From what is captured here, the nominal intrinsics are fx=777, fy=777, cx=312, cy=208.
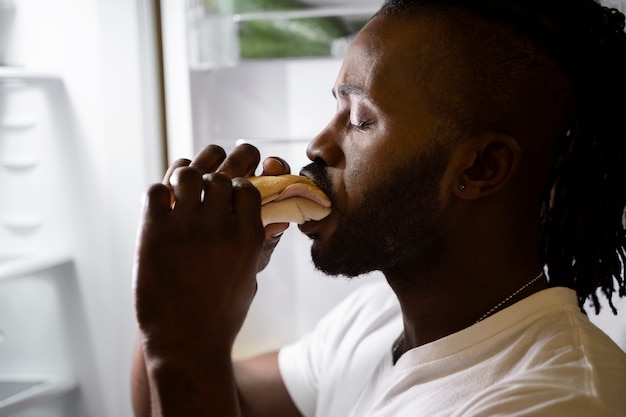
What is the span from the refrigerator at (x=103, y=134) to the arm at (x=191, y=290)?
60 cm

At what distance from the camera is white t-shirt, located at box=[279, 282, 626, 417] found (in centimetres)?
86

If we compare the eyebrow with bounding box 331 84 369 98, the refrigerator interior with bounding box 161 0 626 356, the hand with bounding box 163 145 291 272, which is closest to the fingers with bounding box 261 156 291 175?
the hand with bounding box 163 145 291 272

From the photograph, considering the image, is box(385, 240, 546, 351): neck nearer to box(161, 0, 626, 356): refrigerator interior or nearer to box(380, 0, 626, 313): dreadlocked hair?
box(380, 0, 626, 313): dreadlocked hair

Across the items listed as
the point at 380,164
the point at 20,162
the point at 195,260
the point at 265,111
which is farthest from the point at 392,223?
the point at 20,162

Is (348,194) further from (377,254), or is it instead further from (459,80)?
(459,80)

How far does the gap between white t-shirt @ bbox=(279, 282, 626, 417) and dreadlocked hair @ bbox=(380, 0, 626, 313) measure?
107 mm

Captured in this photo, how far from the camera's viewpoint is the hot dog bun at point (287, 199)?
1020mm

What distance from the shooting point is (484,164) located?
1.03 m

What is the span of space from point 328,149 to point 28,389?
0.78 meters

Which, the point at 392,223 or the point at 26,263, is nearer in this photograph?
the point at 392,223

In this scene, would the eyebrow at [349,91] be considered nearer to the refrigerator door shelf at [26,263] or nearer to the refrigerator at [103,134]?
the refrigerator at [103,134]

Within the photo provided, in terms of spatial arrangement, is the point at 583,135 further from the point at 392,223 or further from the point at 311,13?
the point at 311,13

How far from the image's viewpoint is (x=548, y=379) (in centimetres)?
88

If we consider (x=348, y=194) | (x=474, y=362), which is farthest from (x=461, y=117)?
(x=474, y=362)
